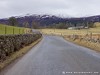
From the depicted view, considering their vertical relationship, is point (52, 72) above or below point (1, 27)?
below

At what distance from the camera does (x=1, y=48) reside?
16.5 meters

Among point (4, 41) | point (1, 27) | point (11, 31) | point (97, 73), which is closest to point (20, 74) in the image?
point (97, 73)

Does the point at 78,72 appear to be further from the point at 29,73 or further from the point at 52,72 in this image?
the point at 29,73

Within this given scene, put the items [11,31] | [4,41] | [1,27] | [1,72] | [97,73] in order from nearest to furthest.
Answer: [97,73] → [1,72] → [4,41] → [1,27] → [11,31]

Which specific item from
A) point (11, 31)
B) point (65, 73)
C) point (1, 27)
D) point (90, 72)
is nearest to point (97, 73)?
point (90, 72)

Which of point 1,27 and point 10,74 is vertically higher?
point 1,27

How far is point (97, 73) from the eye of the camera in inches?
458

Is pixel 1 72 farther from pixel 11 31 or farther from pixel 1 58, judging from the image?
pixel 11 31

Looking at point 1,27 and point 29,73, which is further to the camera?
point 1,27

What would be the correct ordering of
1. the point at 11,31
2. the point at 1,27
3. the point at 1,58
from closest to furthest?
the point at 1,58, the point at 1,27, the point at 11,31

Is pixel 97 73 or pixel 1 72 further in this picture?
pixel 1 72

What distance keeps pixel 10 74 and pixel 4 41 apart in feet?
20.1

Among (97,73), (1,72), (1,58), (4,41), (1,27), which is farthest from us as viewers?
(1,27)

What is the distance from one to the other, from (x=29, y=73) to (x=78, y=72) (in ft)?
6.69
